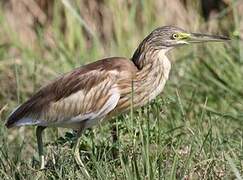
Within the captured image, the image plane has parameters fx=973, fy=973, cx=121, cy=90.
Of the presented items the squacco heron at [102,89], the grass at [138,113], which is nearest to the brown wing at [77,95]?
the squacco heron at [102,89]

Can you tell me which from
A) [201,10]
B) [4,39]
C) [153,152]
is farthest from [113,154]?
[201,10]

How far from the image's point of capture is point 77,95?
6.02m

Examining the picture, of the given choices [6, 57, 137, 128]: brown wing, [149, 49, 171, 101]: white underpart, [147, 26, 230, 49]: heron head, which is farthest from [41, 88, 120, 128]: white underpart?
[147, 26, 230, 49]: heron head

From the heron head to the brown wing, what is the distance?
0.71ft

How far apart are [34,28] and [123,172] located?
16.9ft

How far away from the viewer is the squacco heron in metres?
5.89

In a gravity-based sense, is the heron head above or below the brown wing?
above

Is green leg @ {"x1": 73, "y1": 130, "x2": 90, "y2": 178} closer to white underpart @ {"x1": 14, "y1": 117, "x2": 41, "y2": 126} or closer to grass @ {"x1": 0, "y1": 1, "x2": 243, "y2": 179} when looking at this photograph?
grass @ {"x1": 0, "y1": 1, "x2": 243, "y2": 179}

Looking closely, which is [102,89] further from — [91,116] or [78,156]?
[78,156]

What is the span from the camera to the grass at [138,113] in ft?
16.8

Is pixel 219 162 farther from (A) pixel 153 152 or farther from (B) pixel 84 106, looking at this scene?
(B) pixel 84 106

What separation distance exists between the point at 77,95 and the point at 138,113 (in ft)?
1.29

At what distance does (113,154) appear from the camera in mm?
5711

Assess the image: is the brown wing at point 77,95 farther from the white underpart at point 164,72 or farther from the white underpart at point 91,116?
the white underpart at point 164,72
